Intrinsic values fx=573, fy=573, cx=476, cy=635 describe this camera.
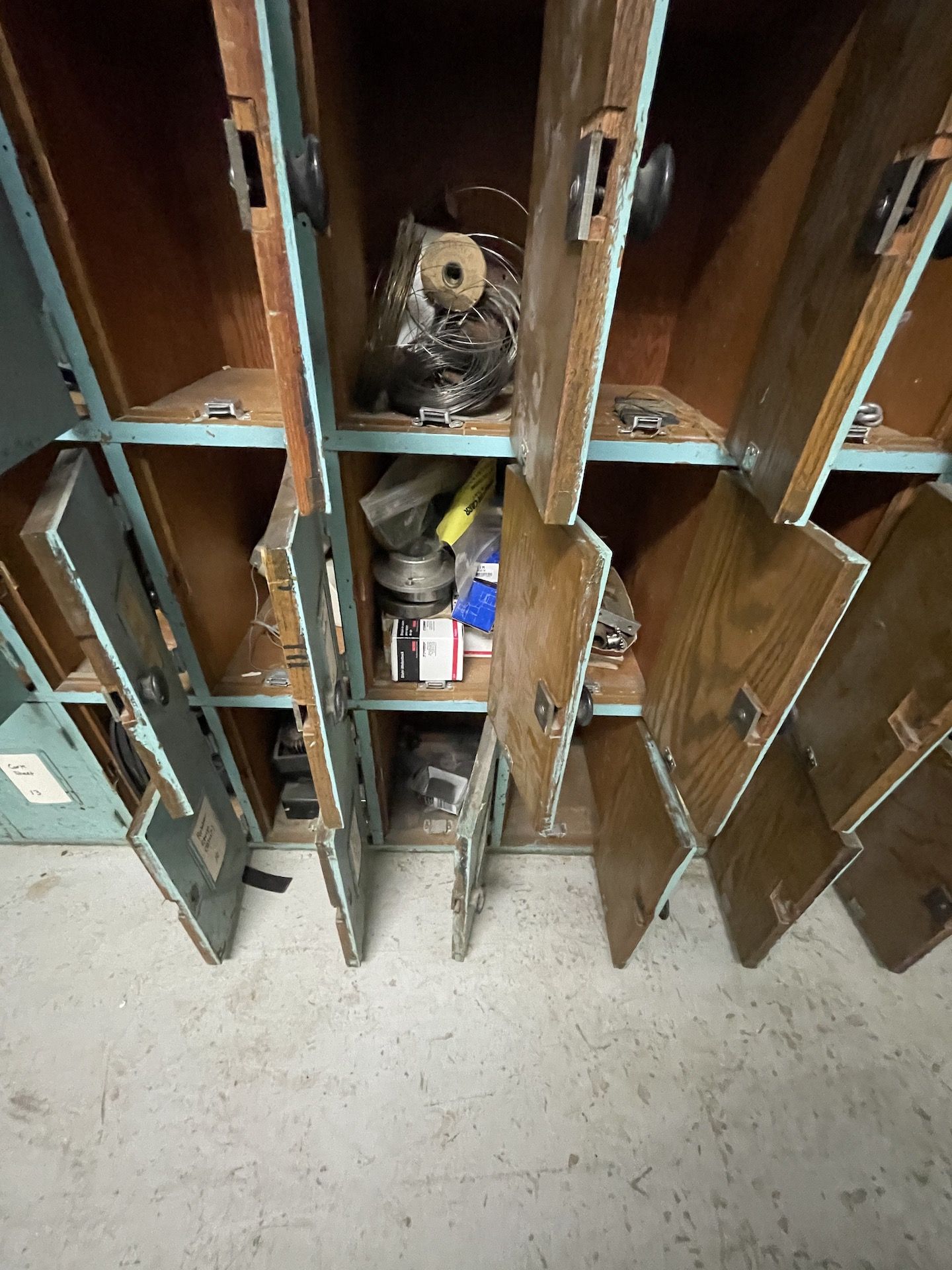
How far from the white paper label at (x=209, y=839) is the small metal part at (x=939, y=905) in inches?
51.5

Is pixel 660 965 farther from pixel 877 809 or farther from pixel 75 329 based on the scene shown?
pixel 75 329

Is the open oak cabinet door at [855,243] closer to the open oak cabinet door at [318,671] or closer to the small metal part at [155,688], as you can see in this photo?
the open oak cabinet door at [318,671]

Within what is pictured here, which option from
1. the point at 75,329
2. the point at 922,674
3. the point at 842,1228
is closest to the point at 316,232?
the point at 75,329

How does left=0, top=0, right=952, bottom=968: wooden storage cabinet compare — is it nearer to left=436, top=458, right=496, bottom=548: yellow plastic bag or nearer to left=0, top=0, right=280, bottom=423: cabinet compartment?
left=0, top=0, right=280, bottom=423: cabinet compartment

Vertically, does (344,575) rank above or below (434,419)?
below

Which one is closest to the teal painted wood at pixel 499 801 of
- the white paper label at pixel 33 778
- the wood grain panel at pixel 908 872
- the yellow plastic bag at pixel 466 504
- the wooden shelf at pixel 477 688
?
the wooden shelf at pixel 477 688

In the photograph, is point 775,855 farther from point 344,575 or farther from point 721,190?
point 721,190

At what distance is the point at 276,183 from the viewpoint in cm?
41

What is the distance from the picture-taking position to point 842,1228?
889 mm

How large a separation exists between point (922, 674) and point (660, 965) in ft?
2.58

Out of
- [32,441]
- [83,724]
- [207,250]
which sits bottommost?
[83,724]

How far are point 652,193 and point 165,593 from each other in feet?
2.56

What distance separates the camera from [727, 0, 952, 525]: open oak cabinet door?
0.44 metres

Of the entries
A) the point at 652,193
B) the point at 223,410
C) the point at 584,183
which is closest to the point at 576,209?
the point at 584,183
